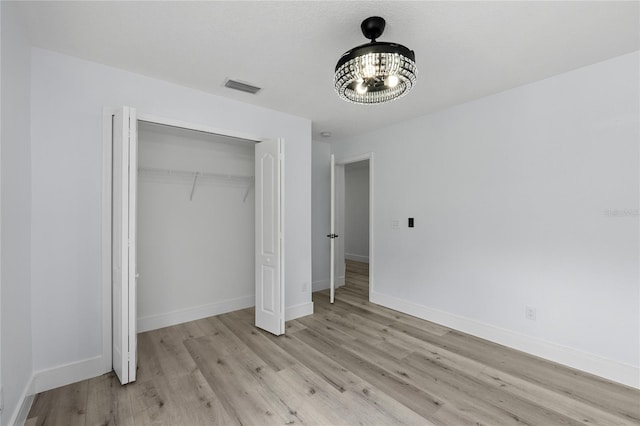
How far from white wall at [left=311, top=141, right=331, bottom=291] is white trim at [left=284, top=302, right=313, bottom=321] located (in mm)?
1075

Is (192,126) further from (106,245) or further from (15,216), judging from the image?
(15,216)

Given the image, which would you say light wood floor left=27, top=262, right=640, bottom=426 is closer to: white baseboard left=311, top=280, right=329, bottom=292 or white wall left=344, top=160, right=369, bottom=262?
white baseboard left=311, top=280, right=329, bottom=292

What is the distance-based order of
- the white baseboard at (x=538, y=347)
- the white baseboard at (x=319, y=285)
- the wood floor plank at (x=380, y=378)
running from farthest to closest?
the white baseboard at (x=319, y=285), the white baseboard at (x=538, y=347), the wood floor plank at (x=380, y=378)

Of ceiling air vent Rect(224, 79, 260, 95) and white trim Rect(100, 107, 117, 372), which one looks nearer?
white trim Rect(100, 107, 117, 372)

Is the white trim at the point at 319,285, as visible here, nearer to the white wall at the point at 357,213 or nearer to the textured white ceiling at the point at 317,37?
the white wall at the point at 357,213

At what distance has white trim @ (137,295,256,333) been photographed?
327 centimetres

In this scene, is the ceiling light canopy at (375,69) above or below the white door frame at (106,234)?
above

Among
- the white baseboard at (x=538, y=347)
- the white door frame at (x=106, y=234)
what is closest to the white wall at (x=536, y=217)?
the white baseboard at (x=538, y=347)

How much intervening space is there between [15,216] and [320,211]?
3.70m

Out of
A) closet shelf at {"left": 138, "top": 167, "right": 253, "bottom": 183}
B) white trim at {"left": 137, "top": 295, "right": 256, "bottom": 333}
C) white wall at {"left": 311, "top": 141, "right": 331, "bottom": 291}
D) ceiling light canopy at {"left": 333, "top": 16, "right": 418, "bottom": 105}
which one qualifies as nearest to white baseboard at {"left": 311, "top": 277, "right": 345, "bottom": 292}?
white wall at {"left": 311, "top": 141, "right": 331, "bottom": 291}

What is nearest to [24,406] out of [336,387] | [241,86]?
[336,387]

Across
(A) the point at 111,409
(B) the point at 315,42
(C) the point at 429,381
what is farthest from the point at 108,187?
(C) the point at 429,381

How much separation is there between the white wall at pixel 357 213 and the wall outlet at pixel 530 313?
4863 millimetres

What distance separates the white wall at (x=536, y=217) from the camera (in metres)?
2.33
